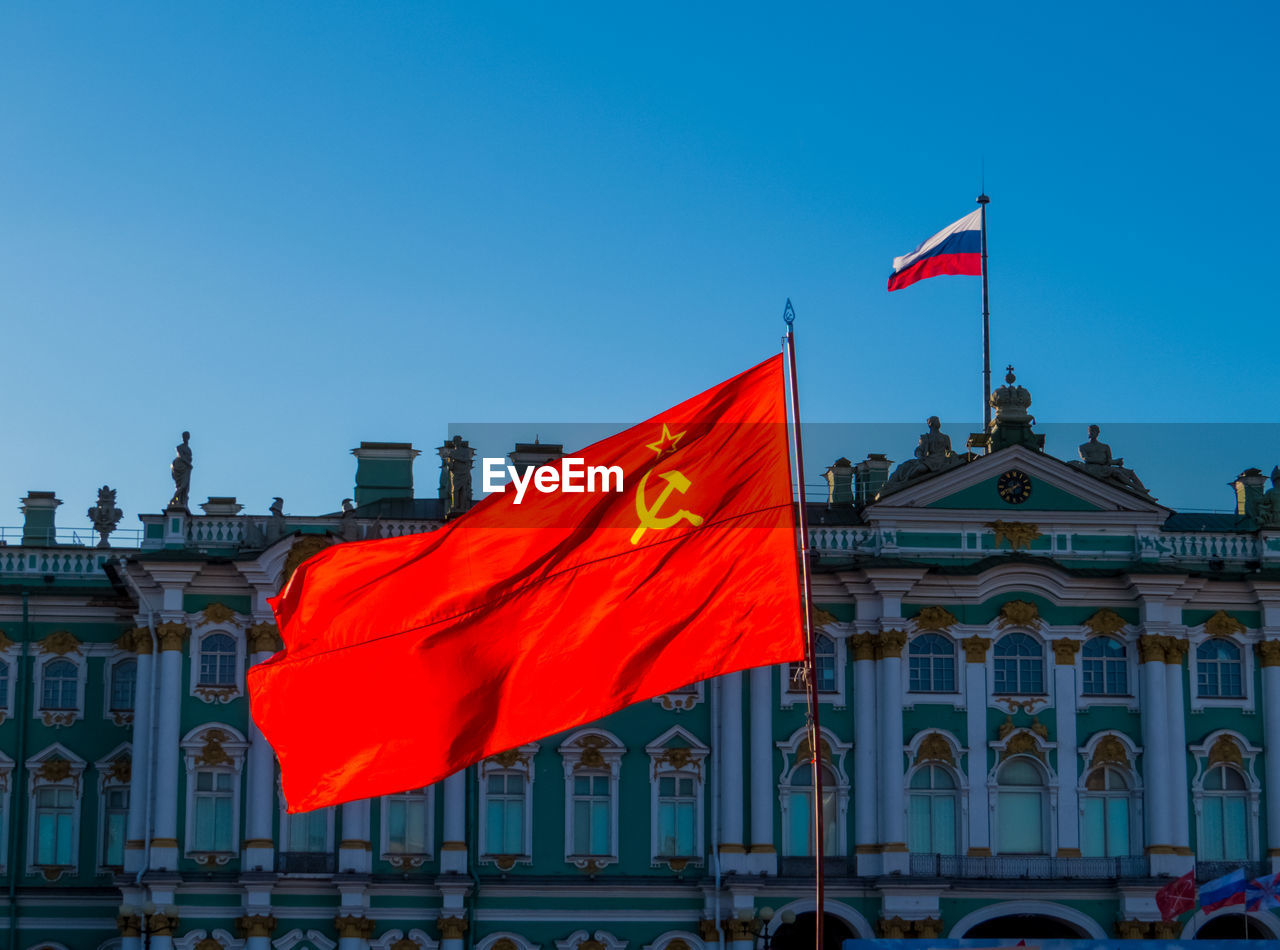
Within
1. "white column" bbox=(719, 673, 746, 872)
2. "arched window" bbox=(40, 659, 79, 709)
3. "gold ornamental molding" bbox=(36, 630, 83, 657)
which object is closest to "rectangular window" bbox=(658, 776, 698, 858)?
"white column" bbox=(719, 673, 746, 872)

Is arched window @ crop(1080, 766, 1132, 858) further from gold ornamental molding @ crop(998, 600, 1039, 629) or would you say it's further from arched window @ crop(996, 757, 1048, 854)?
gold ornamental molding @ crop(998, 600, 1039, 629)

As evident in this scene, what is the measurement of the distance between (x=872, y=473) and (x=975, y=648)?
7.06 meters

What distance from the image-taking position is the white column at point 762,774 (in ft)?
187

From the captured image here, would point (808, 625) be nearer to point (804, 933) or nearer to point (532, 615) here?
point (532, 615)

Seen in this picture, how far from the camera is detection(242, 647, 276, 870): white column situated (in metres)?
56.3

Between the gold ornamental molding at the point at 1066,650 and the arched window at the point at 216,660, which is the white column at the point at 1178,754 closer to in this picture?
the gold ornamental molding at the point at 1066,650

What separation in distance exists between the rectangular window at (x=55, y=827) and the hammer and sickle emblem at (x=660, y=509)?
4230 centimetres

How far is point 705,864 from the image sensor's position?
57406 mm

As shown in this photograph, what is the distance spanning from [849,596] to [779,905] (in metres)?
8.23

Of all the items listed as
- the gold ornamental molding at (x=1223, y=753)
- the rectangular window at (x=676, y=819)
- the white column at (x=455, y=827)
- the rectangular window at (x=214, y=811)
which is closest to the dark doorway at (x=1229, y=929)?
the gold ornamental molding at (x=1223, y=753)

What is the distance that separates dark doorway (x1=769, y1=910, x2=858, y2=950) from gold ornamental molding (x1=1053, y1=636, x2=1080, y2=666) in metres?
8.90

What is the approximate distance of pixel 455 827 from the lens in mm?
57188

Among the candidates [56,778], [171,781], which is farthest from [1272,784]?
[56,778]

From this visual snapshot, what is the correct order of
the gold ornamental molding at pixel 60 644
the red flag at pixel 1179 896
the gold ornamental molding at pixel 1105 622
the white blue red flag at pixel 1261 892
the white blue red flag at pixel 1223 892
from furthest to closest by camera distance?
the gold ornamental molding at pixel 60 644 < the gold ornamental molding at pixel 1105 622 < the red flag at pixel 1179 896 < the white blue red flag at pixel 1261 892 < the white blue red flag at pixel 1223 892
